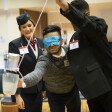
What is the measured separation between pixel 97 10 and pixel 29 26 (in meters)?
4.89

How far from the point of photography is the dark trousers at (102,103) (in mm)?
1778

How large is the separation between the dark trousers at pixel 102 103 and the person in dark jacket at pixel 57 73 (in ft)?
1.02

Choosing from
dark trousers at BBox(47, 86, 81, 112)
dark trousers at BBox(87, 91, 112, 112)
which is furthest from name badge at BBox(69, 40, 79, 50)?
dark trousers at BBox(47, 86, 81, 112)

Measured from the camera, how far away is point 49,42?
6.60ft

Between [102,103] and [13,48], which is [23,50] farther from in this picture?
[102,103]

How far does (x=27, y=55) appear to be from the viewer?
96.4 inches

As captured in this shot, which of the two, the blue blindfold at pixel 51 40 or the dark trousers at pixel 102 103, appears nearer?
the dark trousers at pixel 102 103

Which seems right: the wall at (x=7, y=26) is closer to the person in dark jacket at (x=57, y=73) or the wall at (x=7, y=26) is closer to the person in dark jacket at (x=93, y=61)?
the person in dark jacket at (x=57, y=73)

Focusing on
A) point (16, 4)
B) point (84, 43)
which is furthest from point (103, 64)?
point (16, 4)

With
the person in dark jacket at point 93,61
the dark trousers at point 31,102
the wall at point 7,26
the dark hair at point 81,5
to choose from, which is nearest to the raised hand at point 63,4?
the person in dark jacket at point 93,61

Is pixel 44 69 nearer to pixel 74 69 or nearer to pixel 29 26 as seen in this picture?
pixel 74 69

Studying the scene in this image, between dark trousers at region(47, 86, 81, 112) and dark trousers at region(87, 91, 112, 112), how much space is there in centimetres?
31

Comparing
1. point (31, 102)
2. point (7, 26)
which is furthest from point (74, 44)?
point (7, 26)

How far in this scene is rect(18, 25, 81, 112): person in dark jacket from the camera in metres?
2.04
